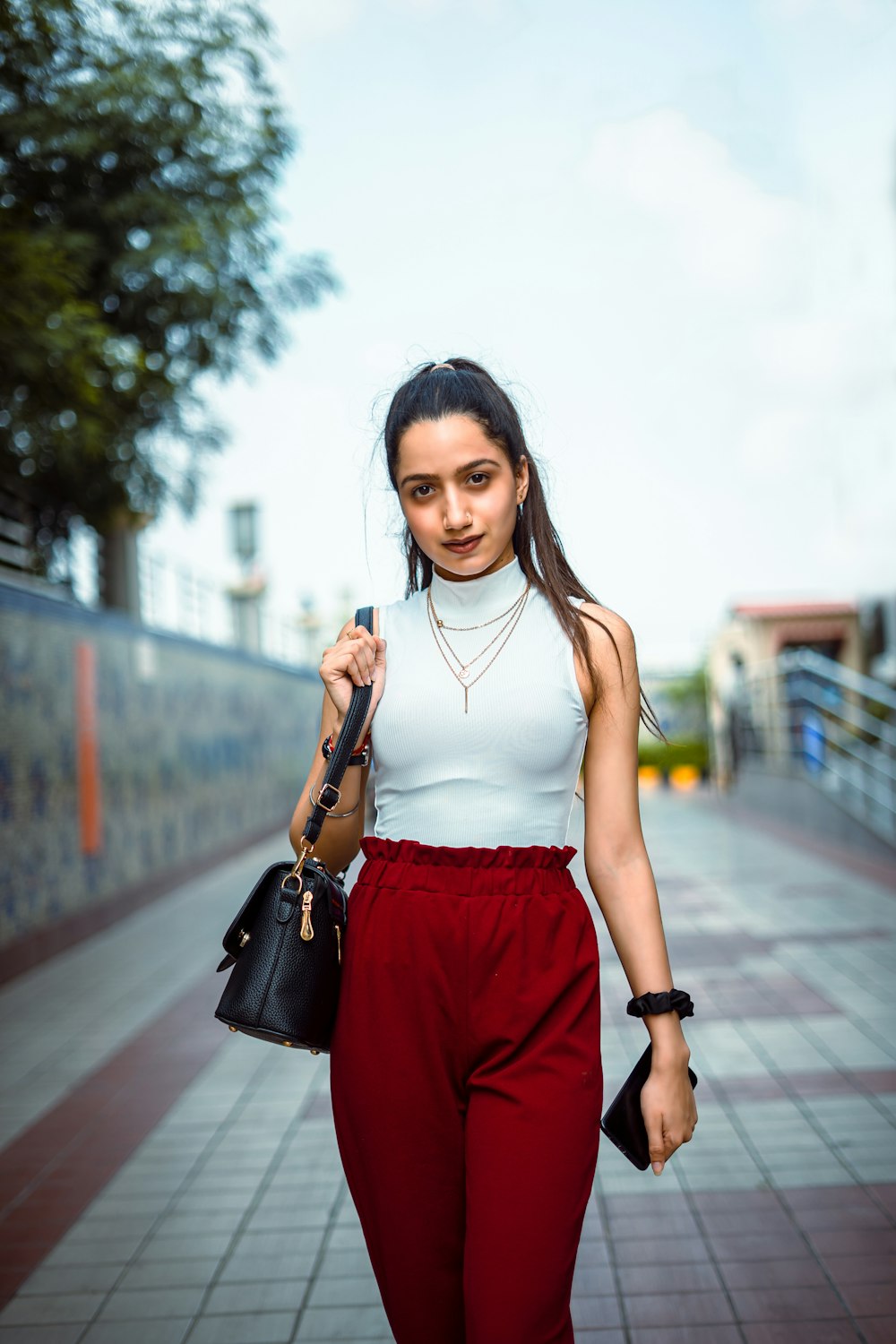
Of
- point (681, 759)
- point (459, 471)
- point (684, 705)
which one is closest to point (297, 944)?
point (459, 471)

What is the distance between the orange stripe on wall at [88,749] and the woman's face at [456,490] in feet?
22.3

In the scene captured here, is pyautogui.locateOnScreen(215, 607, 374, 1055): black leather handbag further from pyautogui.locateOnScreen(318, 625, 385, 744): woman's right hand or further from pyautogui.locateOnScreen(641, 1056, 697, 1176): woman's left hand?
pyautogui.locateOnScreen(641, 1056, 697, 1176): woman's left hand

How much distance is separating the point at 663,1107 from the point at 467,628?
74 centimetres

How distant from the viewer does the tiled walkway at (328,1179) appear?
2.95 metres

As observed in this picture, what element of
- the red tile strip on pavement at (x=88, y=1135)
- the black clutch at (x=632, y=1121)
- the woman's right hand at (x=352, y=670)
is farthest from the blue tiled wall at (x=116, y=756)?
the black clutch at (x=632, y=1121)

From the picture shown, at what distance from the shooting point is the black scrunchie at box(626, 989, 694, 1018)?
1.75 m

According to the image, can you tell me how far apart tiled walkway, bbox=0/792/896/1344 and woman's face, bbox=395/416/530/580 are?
1.90m

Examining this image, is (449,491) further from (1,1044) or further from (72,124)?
(72,124)

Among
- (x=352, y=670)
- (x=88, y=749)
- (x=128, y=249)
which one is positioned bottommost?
(x=88, y=749)

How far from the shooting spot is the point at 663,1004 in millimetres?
1753

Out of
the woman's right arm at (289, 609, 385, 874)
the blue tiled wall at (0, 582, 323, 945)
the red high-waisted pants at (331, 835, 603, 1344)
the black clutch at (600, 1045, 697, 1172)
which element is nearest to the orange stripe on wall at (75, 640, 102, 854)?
the blue tiled wall at (0, 582, 323, 945)

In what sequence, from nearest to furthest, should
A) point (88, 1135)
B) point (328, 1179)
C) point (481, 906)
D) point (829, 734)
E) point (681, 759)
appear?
1. point (481, 906)
2. point (328, 1179)
3. point (88, 1135)
4. point (829, 734)
5. point (681, 759)

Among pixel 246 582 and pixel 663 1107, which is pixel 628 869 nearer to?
pixel 663 1107

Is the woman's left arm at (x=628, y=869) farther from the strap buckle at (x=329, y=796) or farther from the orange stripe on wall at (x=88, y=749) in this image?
the orange stripe on wall at (x=88, y=749)
